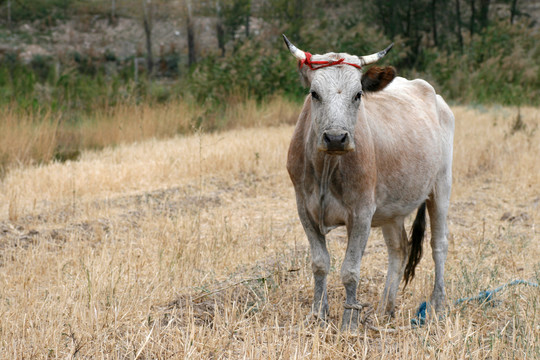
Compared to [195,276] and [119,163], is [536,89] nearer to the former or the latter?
[119,163]

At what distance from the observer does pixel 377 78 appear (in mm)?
4457

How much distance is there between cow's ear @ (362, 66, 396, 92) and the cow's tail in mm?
1691

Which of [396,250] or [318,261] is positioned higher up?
[318,261]

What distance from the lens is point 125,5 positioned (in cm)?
3888

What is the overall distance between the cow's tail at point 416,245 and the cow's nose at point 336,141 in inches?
79.8

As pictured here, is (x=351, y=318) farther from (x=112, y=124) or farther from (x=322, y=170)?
(x=112, y=124)

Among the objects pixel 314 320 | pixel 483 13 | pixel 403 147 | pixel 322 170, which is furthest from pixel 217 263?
pixel 483 13

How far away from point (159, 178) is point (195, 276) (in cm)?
451

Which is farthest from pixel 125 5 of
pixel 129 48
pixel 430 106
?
pixel 430 106

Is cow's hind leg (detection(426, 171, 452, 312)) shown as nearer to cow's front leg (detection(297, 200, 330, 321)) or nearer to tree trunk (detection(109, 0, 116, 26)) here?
cow's front leg (detection(297, 200, 330, 321))

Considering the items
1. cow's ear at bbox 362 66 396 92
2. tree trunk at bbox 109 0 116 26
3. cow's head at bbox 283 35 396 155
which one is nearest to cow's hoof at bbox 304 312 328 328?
cow's head at bbox 283 35 396 155

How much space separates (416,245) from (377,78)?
1882 mm

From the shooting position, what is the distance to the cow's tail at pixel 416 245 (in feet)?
18.3

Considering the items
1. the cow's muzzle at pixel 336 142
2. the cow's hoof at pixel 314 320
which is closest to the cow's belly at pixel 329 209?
the cow's muzzle at pixel 336 142
